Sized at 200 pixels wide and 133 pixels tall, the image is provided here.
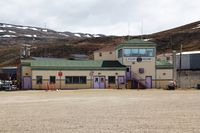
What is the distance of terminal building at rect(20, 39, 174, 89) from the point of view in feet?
204

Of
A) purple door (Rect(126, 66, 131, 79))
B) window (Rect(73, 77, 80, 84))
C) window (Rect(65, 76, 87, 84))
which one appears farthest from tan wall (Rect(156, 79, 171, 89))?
window (Rect(73, 77, 80, 84))

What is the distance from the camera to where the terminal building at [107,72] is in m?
62.0

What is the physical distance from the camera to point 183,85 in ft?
222

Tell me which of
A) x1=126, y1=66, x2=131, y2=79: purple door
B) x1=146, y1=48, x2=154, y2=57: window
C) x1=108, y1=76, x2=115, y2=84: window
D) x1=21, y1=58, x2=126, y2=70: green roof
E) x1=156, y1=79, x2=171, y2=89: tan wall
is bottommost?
x1=156, y1=79, x2=171, y2=89: tan wall

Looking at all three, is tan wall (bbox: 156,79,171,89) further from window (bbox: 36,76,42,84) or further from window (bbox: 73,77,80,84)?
window (bbox: 36,76,42,84)

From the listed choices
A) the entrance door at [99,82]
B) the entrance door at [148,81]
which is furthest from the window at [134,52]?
the entrance door at [99,82]

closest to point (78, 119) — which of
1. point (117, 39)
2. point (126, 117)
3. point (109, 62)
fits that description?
point (126, 117)

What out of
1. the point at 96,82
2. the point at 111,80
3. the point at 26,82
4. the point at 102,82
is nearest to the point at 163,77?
the point at 111,80

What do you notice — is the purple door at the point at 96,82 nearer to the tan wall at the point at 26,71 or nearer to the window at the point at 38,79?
the window at the point at 38,79

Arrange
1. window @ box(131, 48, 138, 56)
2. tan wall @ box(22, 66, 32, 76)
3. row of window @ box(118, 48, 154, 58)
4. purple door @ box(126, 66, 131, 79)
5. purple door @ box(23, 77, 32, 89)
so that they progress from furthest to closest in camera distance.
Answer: window @ box(131, 48, 138, 56) < row of window @ box(118, 48, 154, 58) < purple door @ box(126, 66, 131, 79) < tan wall @ box(22, 66, 32, 76) < purple door @ box(23, 77, 32, 89)

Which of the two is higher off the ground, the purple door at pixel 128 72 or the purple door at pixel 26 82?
the purple door at pixel 128 72

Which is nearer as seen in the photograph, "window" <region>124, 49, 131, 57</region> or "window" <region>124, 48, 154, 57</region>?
"window" <region>124, 48, 154, 57</region>

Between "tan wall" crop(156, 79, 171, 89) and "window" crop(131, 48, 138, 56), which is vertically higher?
"window" crop(131, 48, 138, 56)

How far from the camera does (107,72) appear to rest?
63.6m
